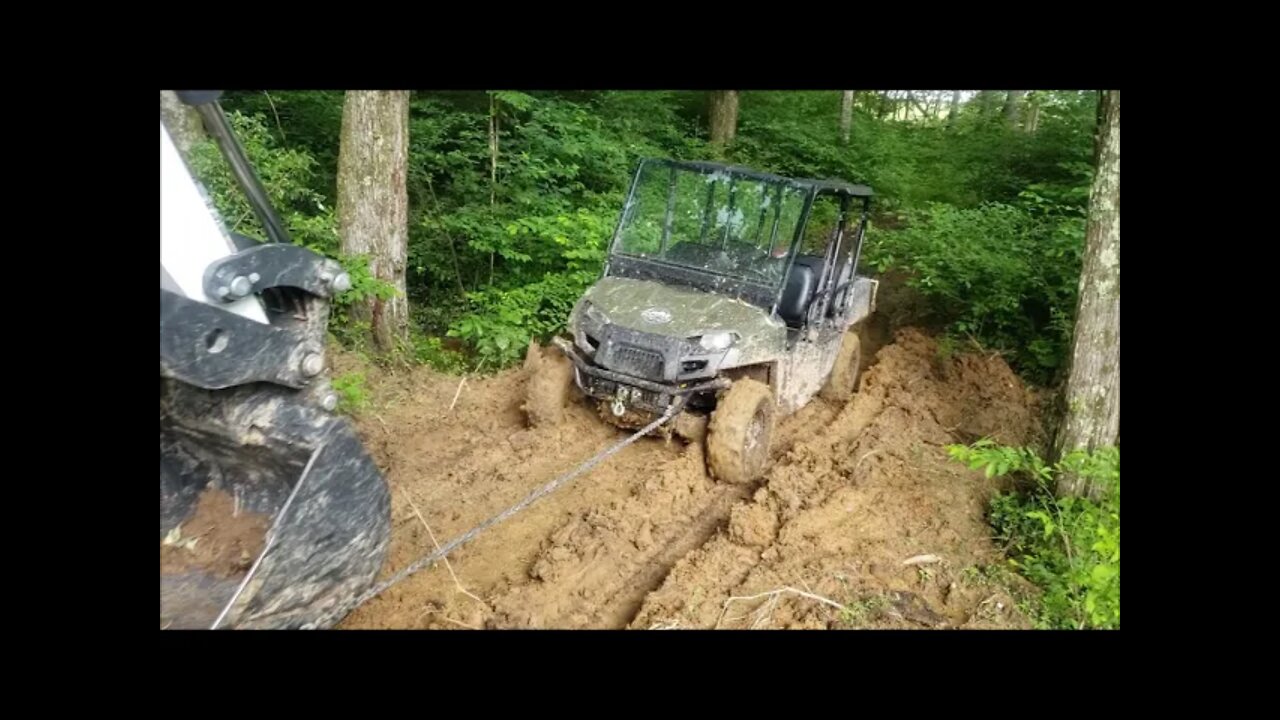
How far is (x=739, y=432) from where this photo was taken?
4926 millimetres

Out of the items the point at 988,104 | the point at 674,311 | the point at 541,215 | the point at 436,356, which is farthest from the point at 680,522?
the point at 988,104

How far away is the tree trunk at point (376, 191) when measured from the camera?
6.10m

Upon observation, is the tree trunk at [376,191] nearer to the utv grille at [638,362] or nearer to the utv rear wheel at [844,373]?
the utv grille at [638,362]

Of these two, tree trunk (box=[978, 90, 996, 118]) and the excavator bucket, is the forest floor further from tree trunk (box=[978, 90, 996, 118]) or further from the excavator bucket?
tree trunk (box=[978, 90, 996, 118])

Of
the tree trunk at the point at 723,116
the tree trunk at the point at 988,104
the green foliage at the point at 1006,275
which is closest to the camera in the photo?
the green foliage at the point at 1006,275

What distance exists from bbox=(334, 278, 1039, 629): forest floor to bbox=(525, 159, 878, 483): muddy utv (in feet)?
1.05

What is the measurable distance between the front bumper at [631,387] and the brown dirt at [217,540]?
2729mm

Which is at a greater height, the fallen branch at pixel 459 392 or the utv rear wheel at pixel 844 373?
the utv rear wheel at pixel 844 373

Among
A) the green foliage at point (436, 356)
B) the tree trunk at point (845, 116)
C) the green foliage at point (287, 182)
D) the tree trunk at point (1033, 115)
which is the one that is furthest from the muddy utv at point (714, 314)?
the tree trunk at point (845, 116)

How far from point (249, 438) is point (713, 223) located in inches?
167

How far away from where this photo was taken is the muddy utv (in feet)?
16.5

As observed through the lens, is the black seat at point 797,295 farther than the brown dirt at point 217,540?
Yes

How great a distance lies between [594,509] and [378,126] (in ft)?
12.0

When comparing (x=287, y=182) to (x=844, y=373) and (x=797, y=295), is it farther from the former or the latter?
(x=844, y=373)
